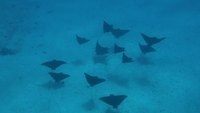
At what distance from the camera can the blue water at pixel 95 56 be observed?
28.5 feet

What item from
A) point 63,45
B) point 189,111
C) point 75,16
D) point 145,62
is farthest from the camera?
point 75,16

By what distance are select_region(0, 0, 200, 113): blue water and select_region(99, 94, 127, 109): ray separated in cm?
54

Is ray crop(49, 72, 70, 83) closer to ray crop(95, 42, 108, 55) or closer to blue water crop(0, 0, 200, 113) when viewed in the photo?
blue water crop(0, 0, 200, 113)

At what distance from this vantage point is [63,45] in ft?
38.4

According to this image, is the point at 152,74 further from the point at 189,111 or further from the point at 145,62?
the point at 189,111

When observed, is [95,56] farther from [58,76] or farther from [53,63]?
[58,76]

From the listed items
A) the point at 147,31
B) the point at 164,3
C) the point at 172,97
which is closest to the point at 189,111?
the point at 172,97

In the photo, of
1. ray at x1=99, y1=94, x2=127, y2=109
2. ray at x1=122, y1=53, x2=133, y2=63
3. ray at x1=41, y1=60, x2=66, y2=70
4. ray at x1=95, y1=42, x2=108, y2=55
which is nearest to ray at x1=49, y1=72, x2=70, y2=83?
ray at x1=41, y1=60, x2=66, y2=70

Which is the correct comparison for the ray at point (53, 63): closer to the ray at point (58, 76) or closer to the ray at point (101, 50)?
the ray at point (58, 76)

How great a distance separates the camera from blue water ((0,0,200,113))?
8680mm

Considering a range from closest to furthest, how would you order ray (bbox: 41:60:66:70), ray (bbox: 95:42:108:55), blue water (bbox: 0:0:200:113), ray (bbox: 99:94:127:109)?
ray (bbox: 99:94:127:109) < blue water (bbox: 0:0:200:113) < ray (bbox: 41:60:66:70) < ray (bbox: 95:42:108:55)

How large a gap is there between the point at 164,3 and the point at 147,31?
2.63m

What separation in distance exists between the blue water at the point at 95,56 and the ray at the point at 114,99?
21.4 inches

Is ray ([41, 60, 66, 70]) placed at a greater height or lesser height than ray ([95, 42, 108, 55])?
lesser
